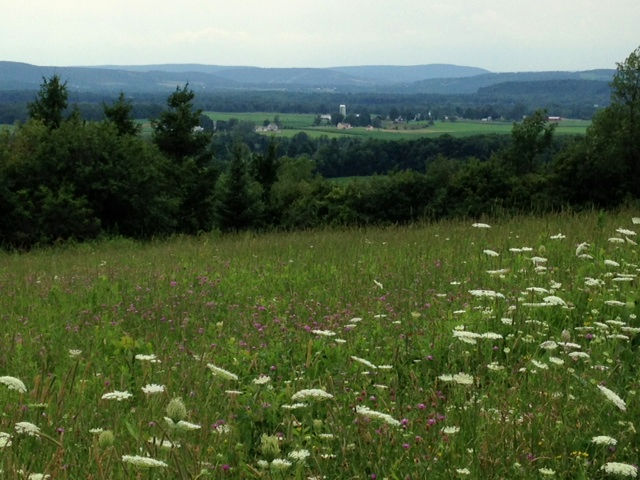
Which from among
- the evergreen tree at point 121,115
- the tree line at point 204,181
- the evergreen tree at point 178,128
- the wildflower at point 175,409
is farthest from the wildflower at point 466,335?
the evergreen tree at point 178,128

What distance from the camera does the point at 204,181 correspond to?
44.0 metres

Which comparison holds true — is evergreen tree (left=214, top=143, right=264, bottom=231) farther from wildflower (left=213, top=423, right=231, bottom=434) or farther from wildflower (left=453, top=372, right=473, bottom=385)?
wildflower (left=453, top=372, right=473, bottom=385)

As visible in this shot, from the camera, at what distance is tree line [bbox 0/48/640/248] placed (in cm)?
3033

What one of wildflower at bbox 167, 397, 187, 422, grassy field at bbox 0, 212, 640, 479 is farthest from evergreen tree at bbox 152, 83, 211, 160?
wildflower at bbox 167, 397, 187, 422

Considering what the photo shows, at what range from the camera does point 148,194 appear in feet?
109

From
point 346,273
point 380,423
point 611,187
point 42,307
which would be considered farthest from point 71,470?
point 611,187

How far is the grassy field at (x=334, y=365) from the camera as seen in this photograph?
2938mm

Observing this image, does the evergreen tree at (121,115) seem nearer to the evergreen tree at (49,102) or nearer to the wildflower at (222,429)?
the evergreen tree at (49,102)

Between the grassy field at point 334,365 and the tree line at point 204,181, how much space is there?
7.08 metres

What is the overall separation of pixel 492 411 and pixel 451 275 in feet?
13.7

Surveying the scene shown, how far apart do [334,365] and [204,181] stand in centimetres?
4025

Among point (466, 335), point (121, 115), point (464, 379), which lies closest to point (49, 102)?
point (121, 115)

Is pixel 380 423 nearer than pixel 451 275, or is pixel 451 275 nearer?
pixel 380 423

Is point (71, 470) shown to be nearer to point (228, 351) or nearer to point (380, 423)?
point (380, 423)
